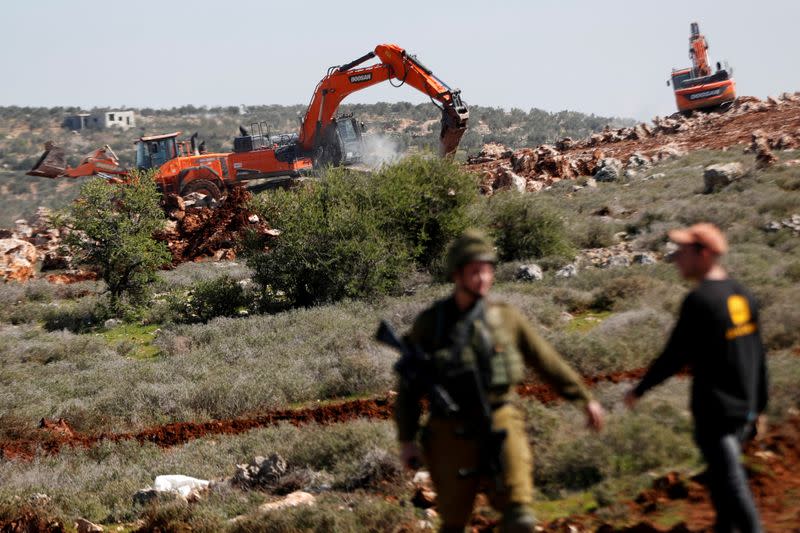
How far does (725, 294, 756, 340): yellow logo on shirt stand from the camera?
4.22 m

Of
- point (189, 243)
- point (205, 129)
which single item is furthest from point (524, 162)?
point (205, 129)

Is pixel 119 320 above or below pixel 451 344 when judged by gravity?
below

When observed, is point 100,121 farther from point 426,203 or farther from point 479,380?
point 479,380

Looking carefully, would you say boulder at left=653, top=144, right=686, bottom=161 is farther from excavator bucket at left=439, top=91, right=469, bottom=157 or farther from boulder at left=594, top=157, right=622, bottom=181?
excavator bucket at left=439, top=91, right=469, bottom=157

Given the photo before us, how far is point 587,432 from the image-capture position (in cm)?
725

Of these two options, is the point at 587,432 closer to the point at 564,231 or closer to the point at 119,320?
the point at 564,231

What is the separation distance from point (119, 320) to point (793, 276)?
12781mm

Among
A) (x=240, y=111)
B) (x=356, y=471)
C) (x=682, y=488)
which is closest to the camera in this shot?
(x=682, y=488)

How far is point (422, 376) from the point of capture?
440 cm

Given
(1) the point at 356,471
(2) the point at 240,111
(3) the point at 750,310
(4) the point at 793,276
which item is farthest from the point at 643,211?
(2) the point at 240,111

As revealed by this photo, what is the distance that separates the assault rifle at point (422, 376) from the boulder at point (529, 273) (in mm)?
11591

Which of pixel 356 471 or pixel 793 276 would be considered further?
pixel 793 276

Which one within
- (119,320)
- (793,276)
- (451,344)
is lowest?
(119,320)

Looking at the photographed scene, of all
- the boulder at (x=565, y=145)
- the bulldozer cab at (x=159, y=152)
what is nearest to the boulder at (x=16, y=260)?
the bulldozer cab at (x=159, y=152)
